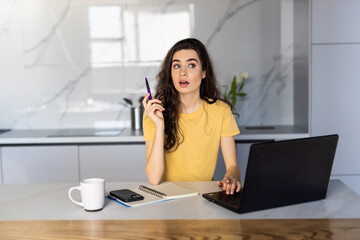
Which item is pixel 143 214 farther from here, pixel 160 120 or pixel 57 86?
pixel 57 86

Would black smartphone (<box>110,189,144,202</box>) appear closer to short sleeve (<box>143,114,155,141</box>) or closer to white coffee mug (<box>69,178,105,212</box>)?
white coffee mug (<box>69,178,105,212</box>)

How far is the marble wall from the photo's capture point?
10.2 ft

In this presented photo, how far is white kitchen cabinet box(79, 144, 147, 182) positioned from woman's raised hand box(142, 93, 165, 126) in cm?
99

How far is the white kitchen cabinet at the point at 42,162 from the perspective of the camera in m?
2.71

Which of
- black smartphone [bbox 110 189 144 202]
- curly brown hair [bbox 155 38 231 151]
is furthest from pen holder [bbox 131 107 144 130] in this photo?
black smartphone [bbox 110 189 144 202]

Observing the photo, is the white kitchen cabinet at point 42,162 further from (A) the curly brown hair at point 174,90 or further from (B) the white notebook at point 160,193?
(B) the white notebook at point 160,193

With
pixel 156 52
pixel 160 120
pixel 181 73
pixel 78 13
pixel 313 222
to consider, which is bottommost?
pixel 313 222

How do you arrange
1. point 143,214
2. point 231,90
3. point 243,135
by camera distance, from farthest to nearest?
point 231,90 → point 243,135 → point 143,214

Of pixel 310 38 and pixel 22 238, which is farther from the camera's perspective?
pixel 310 38

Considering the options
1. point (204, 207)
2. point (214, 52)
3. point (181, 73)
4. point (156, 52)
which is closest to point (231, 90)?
point (214, 52)

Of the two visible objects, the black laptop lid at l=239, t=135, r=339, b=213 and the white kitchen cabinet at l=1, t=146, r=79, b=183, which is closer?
the black laptop lid at l=239, t=135, r=339, b=213

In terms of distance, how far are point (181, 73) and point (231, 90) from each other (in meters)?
1.24

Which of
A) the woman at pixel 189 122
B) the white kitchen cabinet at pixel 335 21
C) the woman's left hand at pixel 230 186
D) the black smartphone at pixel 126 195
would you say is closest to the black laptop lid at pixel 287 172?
the woman's left hand at pixel 230 186

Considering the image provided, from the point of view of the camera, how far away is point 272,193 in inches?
47.5
